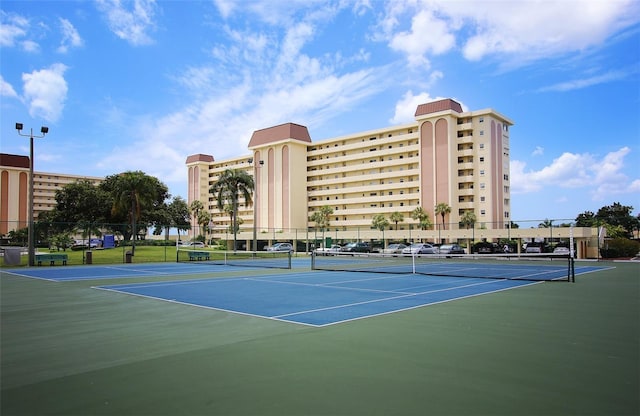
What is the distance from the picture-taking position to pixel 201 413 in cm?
448

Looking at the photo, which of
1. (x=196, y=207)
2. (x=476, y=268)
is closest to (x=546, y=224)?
(x=476, y=268)

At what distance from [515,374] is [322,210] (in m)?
89.3

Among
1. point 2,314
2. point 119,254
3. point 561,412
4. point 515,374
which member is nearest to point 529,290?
point 515,374

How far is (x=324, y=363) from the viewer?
248 inches

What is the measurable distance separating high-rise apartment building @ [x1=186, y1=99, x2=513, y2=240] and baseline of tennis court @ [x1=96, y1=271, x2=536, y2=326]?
4667cm

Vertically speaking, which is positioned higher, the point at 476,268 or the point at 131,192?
the point at 131,192

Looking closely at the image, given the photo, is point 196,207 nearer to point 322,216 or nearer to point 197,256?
point 322,216

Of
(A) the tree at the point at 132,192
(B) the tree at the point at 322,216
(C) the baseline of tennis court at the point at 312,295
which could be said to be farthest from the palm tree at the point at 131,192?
(B) the tree at the point at 322,216

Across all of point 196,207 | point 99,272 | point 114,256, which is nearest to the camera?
point 99,272

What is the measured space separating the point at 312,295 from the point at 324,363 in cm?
794

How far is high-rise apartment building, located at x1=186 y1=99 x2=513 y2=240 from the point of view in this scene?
7838 cm

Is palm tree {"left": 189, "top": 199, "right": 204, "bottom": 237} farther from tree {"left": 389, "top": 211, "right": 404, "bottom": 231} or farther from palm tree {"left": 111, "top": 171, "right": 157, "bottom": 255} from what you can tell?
palm tree {"left": 111, "top": 171, "right": 157, "bottom": 255}

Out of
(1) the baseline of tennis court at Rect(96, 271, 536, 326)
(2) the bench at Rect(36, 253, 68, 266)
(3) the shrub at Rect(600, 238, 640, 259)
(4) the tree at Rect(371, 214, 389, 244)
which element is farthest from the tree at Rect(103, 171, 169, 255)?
(3) the shrub at Rect(600, 238, 640, 259)

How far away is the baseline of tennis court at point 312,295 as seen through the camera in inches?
430
